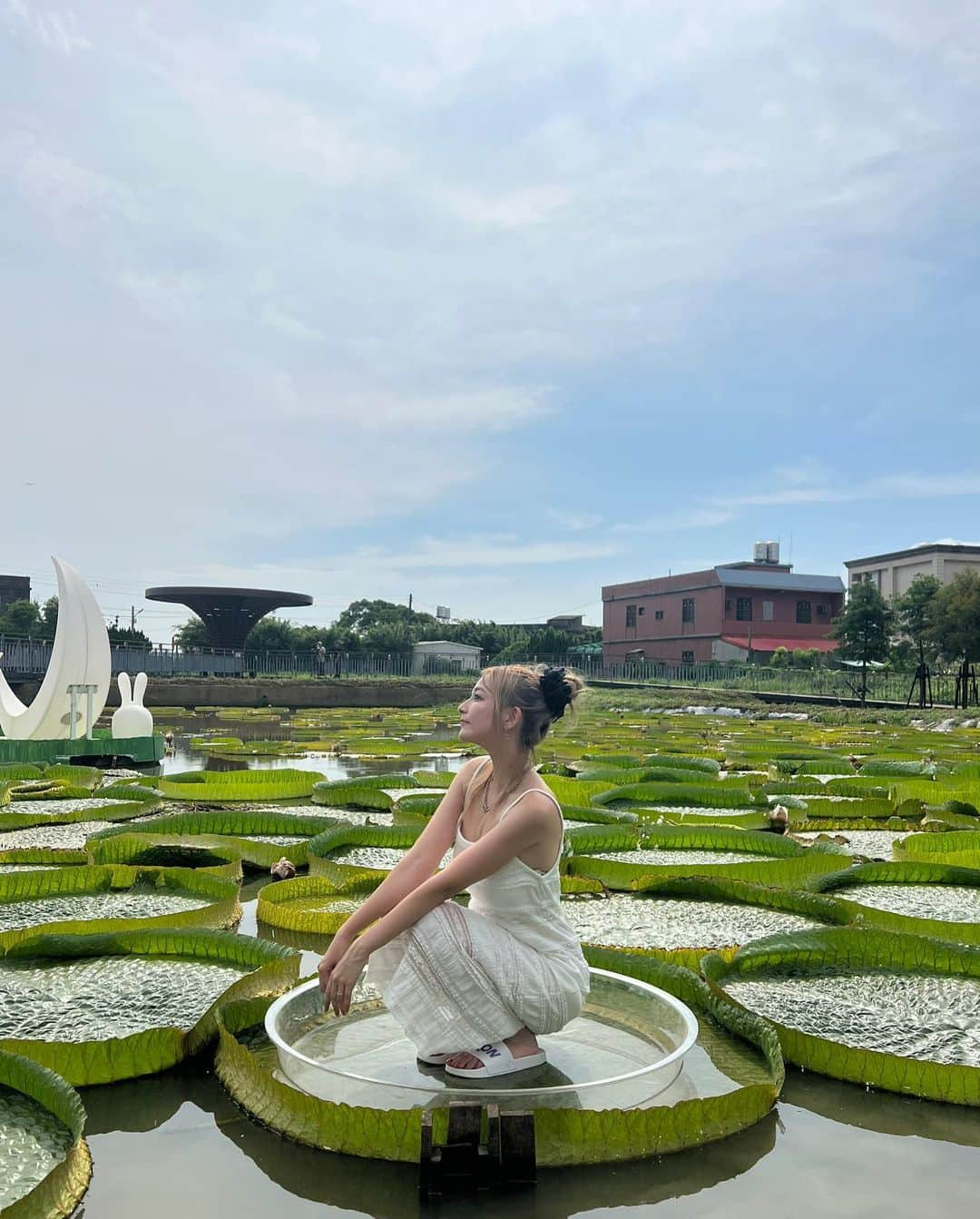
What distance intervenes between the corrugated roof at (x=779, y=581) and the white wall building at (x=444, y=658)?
1369 centimetres

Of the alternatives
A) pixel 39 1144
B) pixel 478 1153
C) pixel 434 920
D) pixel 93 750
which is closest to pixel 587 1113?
pixel 478 1153

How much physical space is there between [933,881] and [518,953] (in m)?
3.77

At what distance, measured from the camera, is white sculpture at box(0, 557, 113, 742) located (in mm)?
12508

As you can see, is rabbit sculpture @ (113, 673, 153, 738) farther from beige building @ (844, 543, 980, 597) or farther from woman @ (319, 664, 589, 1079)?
beige building @ (844, 543, 980, 597)

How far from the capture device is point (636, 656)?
57.6 meters

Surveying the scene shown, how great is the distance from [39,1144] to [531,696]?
160 cm

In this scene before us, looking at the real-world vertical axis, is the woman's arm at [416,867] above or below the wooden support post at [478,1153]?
above

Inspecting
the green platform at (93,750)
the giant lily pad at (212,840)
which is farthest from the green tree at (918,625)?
the giant lily pad at (212,840)

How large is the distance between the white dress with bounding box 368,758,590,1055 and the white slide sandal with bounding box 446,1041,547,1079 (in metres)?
0.03

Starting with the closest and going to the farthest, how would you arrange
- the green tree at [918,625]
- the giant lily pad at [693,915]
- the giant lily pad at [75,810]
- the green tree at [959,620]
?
the giant lily pad at [693,915] → the giant lily pad at [75,810] → the green tree at [959,620] → the green tree at [918,625]

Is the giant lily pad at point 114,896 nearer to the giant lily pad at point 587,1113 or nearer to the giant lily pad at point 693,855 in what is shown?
the giant lily pad at point 587,1113

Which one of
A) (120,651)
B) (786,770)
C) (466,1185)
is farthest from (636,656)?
(466,1185)

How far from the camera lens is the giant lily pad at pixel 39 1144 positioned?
2129 mm

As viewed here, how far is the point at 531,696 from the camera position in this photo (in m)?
2.89
